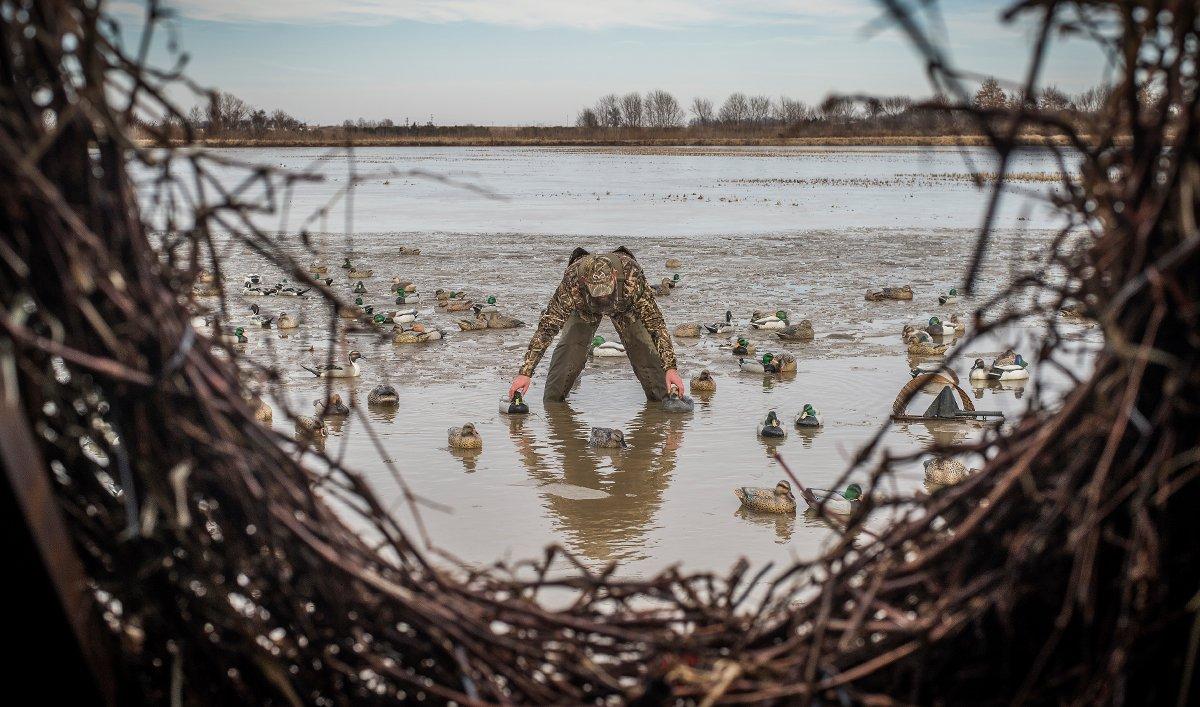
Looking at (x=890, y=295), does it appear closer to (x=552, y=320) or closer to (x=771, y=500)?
(x=552, y=320)

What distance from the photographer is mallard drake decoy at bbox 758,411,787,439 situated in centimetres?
907

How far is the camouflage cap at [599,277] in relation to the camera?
9680 millimetres

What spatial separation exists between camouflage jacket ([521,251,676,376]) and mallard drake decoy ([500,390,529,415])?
0.32m

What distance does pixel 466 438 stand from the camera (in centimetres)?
887

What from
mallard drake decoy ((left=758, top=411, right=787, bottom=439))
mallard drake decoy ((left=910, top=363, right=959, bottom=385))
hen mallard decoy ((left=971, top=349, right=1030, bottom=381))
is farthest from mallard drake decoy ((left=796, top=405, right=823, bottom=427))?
hen mallard decoy ((left=971, top=349, right=1030, bottom=381))

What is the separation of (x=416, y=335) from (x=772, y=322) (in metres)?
4.34

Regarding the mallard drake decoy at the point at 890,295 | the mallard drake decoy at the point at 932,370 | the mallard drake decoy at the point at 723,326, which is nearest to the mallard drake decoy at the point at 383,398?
the mallard drake decoy at the point at 932,370

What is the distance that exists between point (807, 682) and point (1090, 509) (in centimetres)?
64

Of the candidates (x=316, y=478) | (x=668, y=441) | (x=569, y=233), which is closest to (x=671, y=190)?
(x=569, y=233)

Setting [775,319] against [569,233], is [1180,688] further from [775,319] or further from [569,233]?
[569,233]

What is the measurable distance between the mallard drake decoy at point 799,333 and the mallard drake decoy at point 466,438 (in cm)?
557

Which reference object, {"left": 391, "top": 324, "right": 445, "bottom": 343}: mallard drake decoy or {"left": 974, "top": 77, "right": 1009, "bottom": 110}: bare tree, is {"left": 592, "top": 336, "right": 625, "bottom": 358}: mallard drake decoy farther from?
{"left": 974, "top": 77, "right": 1009, "bottom": 110}: bare tree

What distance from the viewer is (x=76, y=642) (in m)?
2.12

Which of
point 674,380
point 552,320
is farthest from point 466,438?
point 674,380
